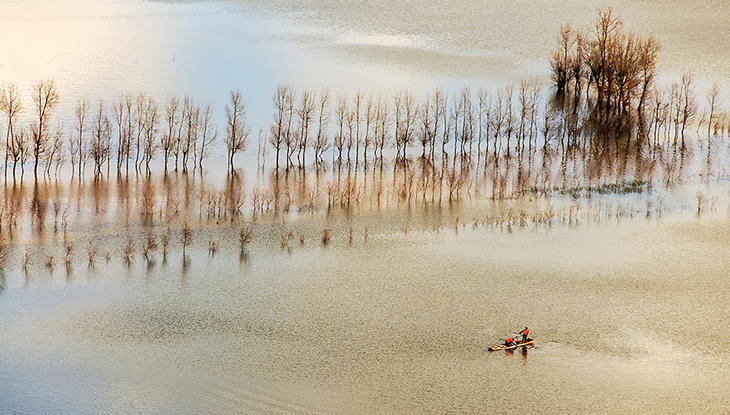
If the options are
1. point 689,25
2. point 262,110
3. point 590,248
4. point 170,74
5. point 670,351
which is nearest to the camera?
point 670,351

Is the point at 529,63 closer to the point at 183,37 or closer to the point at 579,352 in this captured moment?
the point at 183,37

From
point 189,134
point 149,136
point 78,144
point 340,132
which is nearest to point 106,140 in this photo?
point 78,144

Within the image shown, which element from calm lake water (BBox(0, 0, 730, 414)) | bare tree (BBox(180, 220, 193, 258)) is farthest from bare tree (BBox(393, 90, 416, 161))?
bare tree (BBox(180, 220, 193, 258))

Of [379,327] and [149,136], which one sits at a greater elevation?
[149,136]

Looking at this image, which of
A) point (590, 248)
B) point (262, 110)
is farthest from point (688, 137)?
point (262, 110)

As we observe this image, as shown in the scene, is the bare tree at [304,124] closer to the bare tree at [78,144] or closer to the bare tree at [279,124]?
the bare tree at [279,124]

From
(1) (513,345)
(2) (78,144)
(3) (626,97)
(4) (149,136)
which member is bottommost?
(1) (513,345)

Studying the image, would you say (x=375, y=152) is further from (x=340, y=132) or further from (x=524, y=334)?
(x=524, y=334)

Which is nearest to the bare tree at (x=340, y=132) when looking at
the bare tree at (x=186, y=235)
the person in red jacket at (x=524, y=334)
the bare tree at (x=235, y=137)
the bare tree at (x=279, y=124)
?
the bare tree at (x=279, y=124)
